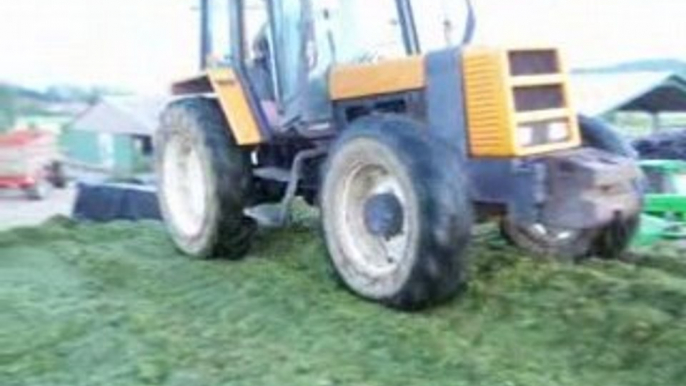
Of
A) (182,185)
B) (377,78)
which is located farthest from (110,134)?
(377,78)

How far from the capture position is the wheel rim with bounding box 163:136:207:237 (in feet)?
21.7

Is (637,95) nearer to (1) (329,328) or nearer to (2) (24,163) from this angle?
(2) (24,163)

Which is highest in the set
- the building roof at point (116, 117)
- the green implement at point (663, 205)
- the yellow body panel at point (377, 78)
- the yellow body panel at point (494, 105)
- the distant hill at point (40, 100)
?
the distant hill at point (40, 100)

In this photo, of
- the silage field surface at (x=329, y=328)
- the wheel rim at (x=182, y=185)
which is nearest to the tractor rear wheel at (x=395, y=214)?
the silage field surface at (x=329, y=328)

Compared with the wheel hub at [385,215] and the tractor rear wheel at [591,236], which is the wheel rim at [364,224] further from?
the tractor rear wheel at [591,236]

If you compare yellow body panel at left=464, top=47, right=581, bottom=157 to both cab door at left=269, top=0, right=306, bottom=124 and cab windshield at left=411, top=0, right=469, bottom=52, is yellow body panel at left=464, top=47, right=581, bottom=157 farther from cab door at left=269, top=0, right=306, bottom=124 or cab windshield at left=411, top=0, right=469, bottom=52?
cab door at left=269, top=0, right=306, bottom=124

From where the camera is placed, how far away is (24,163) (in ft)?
65.4

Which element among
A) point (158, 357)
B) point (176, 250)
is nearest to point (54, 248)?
point (176, 250)

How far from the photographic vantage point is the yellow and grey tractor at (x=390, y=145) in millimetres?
4738

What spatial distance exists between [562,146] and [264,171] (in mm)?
1918

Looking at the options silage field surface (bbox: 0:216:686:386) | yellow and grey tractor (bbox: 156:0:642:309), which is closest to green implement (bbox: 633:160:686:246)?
silage field surface (bbox: 0:216:686:386)

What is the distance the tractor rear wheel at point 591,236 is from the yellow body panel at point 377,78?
3.31ft

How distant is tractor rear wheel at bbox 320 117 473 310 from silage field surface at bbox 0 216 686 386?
14 centimetres

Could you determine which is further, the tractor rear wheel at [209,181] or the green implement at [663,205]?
the green implement at [663,205]
